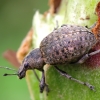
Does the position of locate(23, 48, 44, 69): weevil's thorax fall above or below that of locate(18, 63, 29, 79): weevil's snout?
above

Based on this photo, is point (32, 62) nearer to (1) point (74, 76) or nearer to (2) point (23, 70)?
(2) point (23, 70)

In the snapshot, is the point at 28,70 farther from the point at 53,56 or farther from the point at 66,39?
the point at 66,39

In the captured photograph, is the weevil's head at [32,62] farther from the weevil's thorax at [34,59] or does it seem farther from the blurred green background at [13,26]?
the blurred green background at [13,26]

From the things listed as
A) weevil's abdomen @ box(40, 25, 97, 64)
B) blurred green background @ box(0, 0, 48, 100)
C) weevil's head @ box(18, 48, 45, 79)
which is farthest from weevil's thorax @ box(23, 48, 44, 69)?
blurred green background @ box(0, 0, 48, 100)

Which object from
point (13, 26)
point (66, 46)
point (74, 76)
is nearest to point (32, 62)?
point (66, 46)

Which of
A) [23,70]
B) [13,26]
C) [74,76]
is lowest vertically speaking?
[13,26]

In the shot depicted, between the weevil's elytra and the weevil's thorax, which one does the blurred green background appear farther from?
the weevil's elytra
